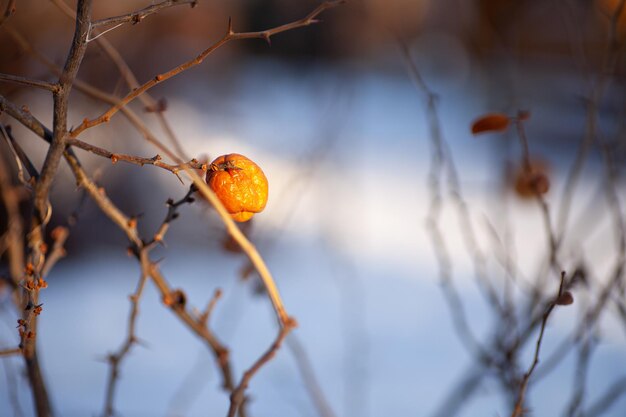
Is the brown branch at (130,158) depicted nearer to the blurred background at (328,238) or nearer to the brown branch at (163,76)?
the brown branch at (163,76)

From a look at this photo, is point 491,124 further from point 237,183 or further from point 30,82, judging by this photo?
point 30,82

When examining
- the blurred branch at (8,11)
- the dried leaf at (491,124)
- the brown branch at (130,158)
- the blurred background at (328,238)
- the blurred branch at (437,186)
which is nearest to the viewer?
the brown branch at (130,158)

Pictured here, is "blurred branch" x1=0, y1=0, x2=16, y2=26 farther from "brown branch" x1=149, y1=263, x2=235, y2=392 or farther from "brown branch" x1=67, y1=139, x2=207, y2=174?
"brown branch" x1=149, y1=263, x2=235, y2=392

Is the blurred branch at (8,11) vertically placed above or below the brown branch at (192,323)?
above

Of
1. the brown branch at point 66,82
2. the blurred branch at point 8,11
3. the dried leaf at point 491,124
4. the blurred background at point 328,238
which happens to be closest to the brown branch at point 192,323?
the blurred background at point 328,238

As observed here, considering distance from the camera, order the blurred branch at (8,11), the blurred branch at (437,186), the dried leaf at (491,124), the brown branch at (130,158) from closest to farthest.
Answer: the brown branch at (130,158), the blurred branch at (8,11), the dried leaf at (491,124), the blurred branch at (437,186)

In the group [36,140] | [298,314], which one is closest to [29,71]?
[36,140]

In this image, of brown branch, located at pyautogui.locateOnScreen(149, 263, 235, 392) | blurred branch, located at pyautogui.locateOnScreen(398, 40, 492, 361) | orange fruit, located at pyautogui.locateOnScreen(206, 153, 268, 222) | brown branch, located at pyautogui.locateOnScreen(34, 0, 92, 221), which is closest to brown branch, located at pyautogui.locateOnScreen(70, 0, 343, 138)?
brown branch, located at pyautogui.locateOnScreen(34, 0, 92, 221)
